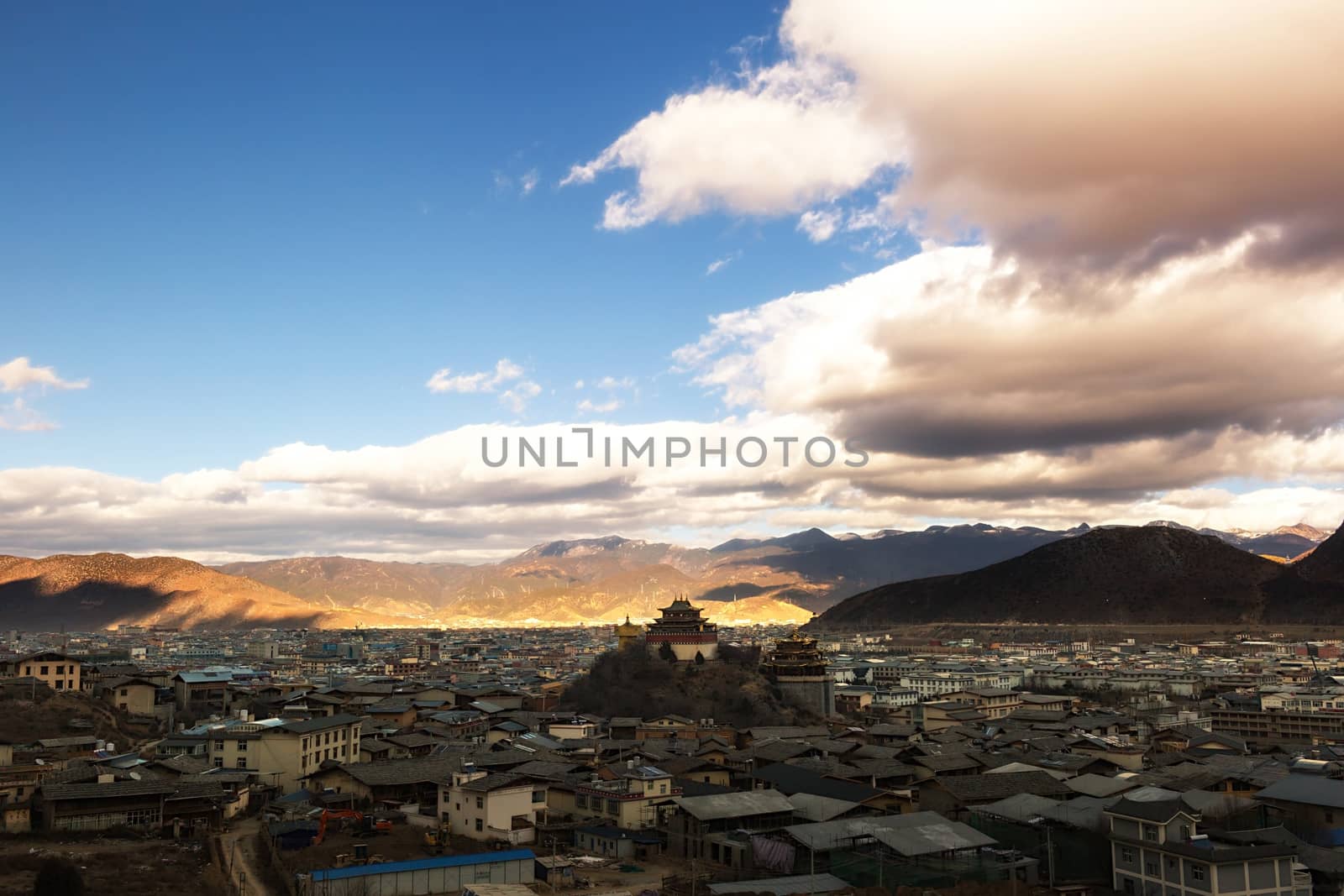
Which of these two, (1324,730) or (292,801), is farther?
(1324,730)

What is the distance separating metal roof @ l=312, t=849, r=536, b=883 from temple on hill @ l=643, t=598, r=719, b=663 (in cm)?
5687

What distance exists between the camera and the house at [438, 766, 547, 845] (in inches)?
1741

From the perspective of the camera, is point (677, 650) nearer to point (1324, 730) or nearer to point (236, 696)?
point (236, 696)

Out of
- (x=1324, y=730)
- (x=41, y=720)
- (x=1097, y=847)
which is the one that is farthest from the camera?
(x=1324, y=730)

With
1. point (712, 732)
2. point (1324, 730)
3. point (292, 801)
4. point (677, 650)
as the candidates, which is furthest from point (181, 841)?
point (1324, 730)

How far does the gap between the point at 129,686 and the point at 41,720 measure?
49.9 ft

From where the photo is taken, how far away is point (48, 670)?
7794 cm

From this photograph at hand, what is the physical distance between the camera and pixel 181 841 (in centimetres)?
4222

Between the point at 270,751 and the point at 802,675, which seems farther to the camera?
the point at 802,675

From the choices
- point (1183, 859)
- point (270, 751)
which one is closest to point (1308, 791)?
point (1183, 859)

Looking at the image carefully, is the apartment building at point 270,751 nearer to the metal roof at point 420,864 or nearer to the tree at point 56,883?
the metal roof at point 420,864

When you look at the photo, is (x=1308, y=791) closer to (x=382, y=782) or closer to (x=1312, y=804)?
(x=1312, y=804)

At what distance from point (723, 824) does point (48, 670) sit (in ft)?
197

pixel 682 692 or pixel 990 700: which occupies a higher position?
pixel 682 692
